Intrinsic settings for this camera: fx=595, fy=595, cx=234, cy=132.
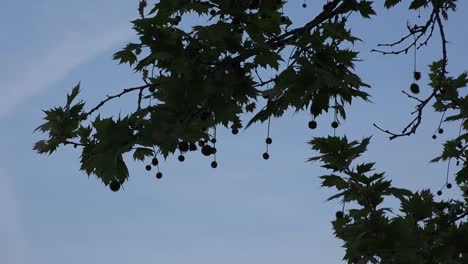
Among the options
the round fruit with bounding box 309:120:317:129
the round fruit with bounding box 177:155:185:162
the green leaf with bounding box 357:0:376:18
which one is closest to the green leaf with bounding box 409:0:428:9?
the green leaf with bounding box 357:0:376:18

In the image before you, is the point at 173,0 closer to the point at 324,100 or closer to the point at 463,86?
the point at 324,100

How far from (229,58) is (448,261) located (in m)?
2.64

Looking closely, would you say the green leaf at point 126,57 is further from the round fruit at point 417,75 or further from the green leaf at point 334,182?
the round fruit at point 417,75

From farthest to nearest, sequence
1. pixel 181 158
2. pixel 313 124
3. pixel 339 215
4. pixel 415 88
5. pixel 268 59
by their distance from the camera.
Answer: pixel 415 88 → pixel 181 158 → pixel 339 215 → pixel 313 124 → pixel 268 59

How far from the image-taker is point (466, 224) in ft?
17.1

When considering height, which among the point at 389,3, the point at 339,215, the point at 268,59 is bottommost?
the point at 339,215

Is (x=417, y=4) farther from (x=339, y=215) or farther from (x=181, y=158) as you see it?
(x=181, y=158)

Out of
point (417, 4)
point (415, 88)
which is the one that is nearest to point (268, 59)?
point (415, 88)

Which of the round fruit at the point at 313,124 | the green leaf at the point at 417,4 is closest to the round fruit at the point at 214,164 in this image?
the round fruit at the point at 313,124

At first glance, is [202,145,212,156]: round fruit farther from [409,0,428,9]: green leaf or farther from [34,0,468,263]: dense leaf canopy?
[409,0,428,9]: green leaf

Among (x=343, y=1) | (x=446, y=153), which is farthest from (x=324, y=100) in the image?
(x=446, y=153)

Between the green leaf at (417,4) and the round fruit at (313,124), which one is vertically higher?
the green leaf at (417,4)

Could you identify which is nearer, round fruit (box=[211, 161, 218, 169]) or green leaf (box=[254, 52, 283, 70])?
green leaf (box=[254, 52, 283, 70])

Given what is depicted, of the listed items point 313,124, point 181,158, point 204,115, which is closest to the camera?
point 204,115
